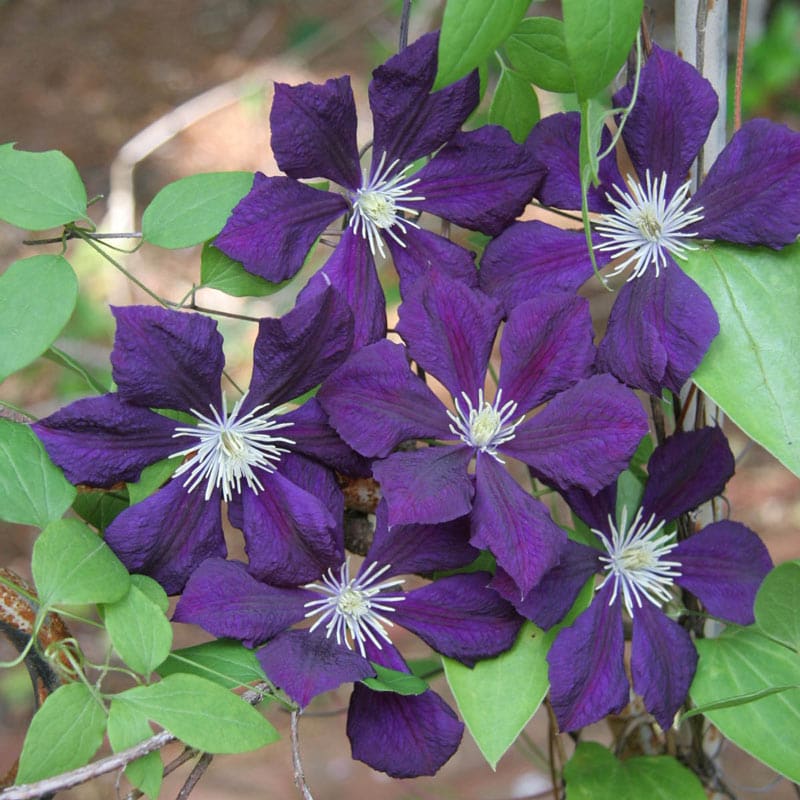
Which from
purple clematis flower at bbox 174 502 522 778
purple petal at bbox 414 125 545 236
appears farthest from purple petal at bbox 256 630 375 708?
purple petal at bbox 414 125 545 236

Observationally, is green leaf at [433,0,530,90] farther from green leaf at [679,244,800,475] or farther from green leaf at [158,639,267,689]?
green leaf at [158,639,267,689]

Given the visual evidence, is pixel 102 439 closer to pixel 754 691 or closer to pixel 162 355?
pixel 162 355

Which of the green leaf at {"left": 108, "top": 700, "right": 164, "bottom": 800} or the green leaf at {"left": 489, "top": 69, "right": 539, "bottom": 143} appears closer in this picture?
the green leaf at {"left": 108, "top": 700, "right": 164, "bottom": 800}

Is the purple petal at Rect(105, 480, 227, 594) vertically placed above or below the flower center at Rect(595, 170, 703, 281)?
below

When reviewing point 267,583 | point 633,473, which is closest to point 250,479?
point 267,583

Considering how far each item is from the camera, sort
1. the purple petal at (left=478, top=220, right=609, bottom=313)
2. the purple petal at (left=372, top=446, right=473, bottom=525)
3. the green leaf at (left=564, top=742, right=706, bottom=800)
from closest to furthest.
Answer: the purple petal at (left=372, top=446, right=473, bottom=525)
the purple petal at (left=478, top=220, right=609, bottom=313)
the green leaf at (left=564, top=742, right=706, bottom=800)

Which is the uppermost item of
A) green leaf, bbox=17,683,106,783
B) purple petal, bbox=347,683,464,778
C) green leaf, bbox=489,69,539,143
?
green leaf, bbox=489,69,539,143

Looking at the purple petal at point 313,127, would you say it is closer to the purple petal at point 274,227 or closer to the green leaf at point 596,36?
the purple petal at point 274,227
